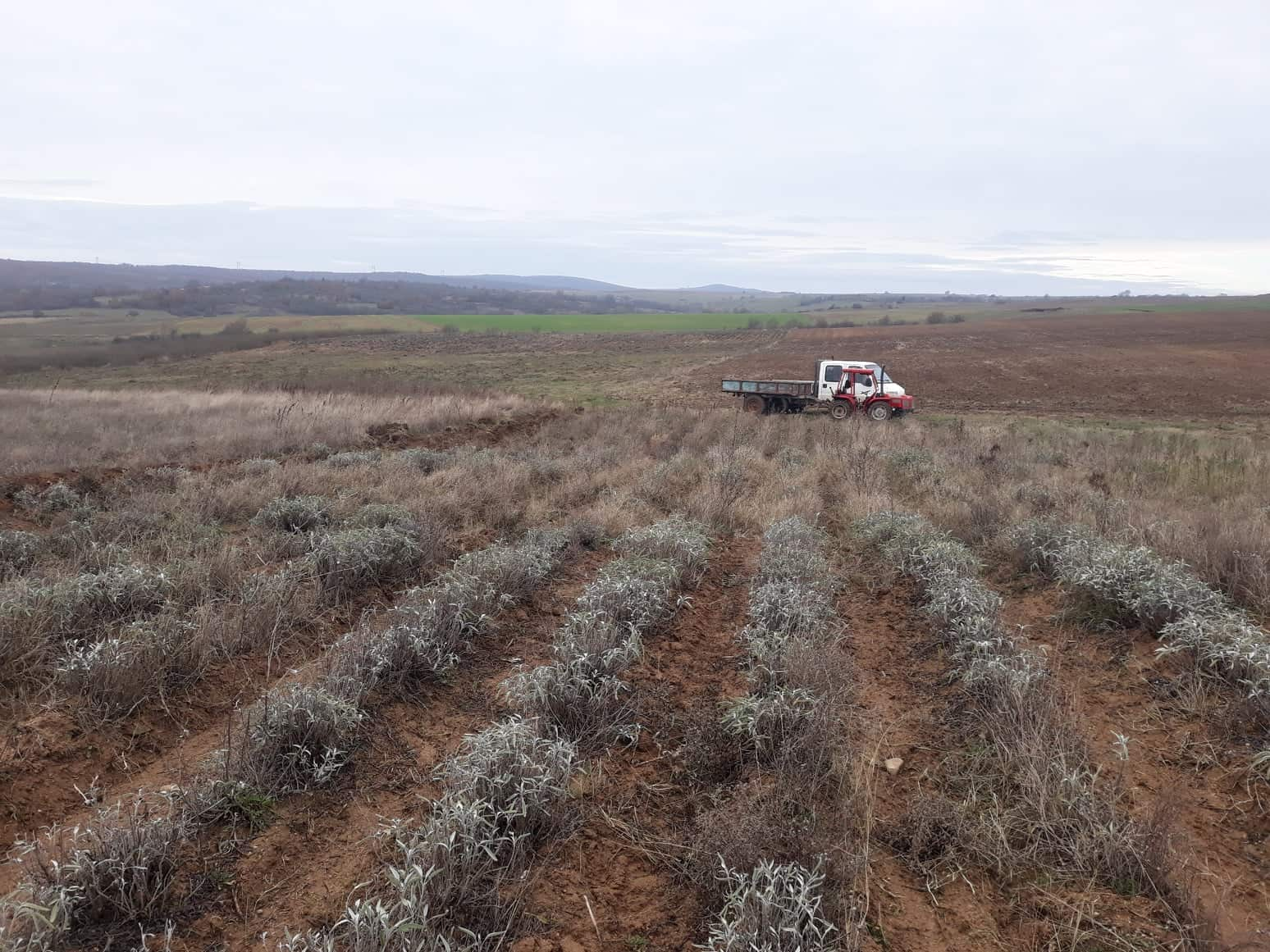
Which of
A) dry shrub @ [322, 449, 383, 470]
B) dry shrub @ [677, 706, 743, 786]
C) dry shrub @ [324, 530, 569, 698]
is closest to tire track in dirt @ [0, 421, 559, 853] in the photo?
dry shrub @ [324, 530, 569, 698]

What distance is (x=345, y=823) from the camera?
11.5 feet

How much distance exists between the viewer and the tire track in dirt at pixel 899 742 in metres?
2.95

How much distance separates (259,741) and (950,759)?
3.83 metres

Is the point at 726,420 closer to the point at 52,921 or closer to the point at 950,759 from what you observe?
the point at 950,759

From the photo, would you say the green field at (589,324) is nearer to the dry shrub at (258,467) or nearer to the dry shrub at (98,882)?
the dry shrub at (258,467)

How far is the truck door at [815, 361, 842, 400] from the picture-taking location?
22969 mm

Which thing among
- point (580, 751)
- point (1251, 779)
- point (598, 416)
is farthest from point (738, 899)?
point (598, 416)

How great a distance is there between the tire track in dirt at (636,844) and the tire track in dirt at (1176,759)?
224 cm

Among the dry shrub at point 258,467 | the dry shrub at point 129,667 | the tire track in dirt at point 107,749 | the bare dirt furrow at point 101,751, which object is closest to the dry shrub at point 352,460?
the dry shrub at point 258,467

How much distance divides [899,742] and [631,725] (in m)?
1.64

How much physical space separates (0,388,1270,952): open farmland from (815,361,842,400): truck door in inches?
550

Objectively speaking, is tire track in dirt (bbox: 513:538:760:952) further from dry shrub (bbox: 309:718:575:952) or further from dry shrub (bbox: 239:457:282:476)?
dry shrub (bbox: 239:457:282:476)

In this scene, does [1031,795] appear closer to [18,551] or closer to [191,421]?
[18,551]

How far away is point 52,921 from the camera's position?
254 centimetres
